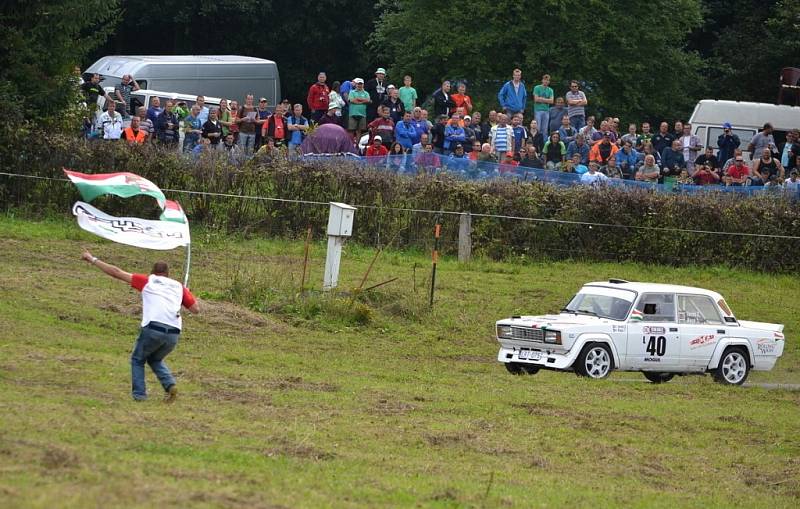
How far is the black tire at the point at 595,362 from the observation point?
21.0 metres

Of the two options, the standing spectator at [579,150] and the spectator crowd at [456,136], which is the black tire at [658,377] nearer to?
the spectator crowd at [456,136]

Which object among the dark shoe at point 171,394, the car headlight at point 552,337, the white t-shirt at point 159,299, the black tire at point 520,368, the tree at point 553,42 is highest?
the tree at point 553,42

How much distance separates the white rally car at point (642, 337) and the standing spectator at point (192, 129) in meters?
13.1

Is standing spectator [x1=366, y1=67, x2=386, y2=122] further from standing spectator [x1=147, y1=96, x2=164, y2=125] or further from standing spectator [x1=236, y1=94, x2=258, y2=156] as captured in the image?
standing spectator [x1=147, y1=96, x2=164, y2=125]

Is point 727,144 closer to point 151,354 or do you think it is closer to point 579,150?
point 579,150

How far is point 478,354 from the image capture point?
907 inches

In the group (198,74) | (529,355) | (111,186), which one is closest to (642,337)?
(529,355)

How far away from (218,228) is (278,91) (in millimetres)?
19960

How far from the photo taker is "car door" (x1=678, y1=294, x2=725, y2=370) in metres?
22.0

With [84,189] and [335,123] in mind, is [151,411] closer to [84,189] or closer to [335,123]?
[84,189]

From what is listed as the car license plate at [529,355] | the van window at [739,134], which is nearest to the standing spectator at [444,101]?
the van window at [739,134]

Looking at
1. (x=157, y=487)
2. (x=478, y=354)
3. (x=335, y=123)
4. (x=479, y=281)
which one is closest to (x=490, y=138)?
(x=335, y=123)

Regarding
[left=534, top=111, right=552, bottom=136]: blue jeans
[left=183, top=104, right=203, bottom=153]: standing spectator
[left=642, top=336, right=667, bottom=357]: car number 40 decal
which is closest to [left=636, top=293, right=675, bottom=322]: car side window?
[left=642, top=336, right=667, bottom=357]: car number 40 decal

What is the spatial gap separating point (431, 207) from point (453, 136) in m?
3.07
